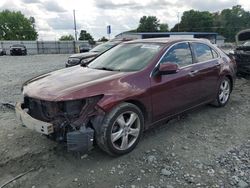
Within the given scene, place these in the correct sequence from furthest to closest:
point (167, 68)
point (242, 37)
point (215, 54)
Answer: point (242, 37)
point (215, 54)
point (167, 68)

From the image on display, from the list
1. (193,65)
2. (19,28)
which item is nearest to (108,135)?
(193,65)

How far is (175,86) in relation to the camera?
4.81m

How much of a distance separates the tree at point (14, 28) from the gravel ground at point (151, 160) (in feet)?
292

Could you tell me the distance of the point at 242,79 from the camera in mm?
9719

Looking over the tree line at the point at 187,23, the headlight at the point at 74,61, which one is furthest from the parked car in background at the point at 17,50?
the tree line at the point at 187,23

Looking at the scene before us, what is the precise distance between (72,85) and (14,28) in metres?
92.4

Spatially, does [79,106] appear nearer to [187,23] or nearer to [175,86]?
[175,86]

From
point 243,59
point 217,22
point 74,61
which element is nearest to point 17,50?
point 74,61

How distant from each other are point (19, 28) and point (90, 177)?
93.6m

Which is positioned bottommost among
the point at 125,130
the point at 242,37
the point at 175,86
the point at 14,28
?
the point at 125,130

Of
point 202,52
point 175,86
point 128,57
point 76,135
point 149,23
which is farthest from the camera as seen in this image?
point 149,23

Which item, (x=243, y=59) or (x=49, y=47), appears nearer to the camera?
(x=243, y=59)

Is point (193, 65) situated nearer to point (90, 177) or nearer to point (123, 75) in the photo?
point (123, 75)

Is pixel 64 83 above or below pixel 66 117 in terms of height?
above
